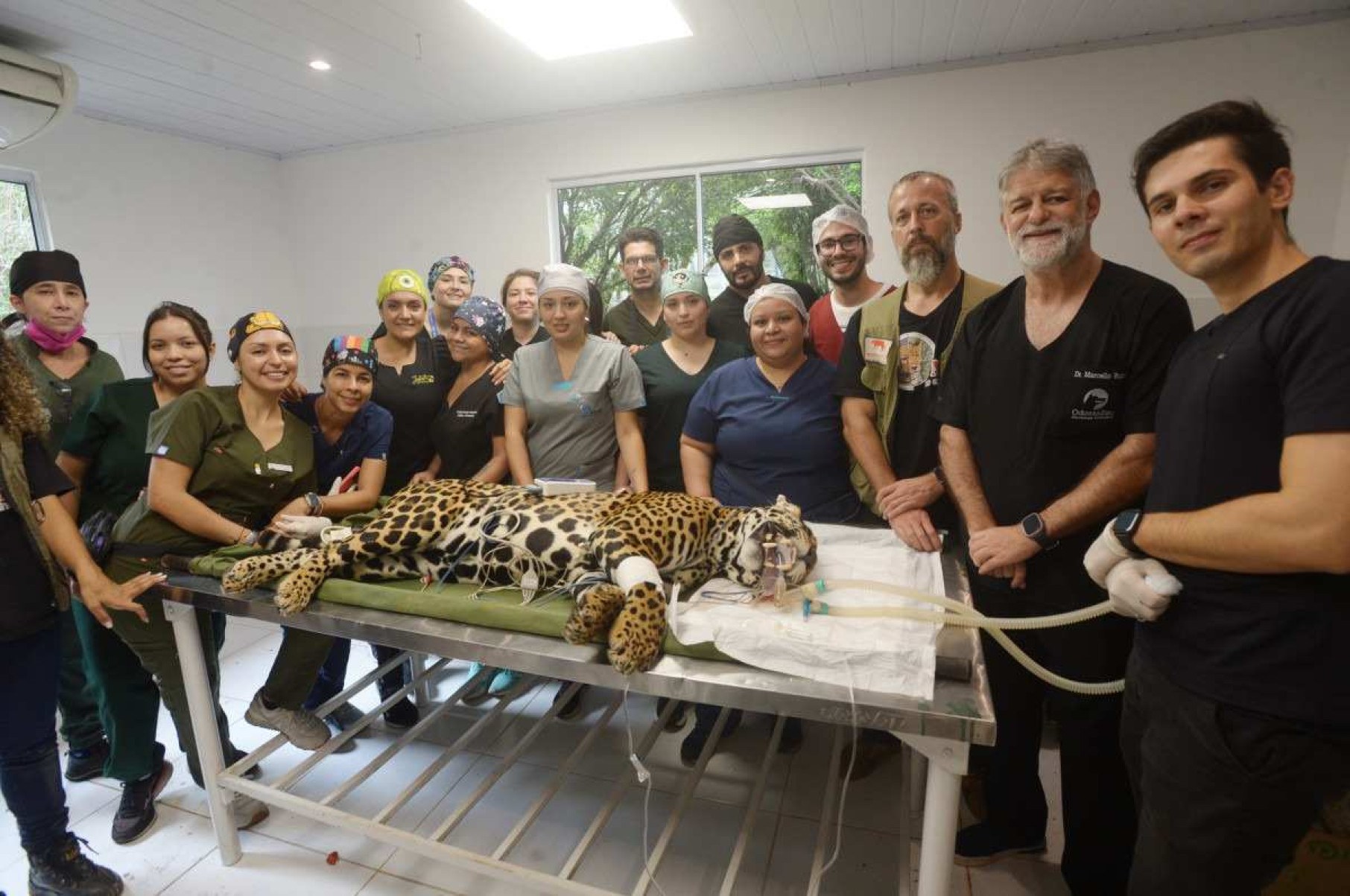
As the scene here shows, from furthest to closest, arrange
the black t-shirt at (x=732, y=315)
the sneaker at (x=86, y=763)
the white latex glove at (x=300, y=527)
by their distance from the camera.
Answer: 1. the black t-shirt at (x=732, y=315)
2. the sneaker at (x=86, y=763)
3. the white latex glove at (x=300, y=527)

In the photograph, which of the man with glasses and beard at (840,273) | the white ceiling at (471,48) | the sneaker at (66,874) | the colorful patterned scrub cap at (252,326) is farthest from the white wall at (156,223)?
the man with glasses and beard at (840,273)

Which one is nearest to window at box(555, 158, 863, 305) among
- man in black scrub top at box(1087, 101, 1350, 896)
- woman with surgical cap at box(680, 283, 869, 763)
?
woman with surgical cap at box(680, 283, 869, 763)

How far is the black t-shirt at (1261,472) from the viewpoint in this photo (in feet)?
3.61

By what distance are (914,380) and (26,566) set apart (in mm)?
2746

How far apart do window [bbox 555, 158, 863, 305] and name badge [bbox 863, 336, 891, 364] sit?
2.90 m

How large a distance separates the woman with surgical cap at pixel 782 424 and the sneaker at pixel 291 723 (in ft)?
5.17

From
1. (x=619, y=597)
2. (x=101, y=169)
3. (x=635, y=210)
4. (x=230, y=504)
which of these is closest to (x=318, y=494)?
(x=230, y=504)

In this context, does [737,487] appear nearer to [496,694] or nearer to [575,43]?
[496,694]

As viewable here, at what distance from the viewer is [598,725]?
8.00ft

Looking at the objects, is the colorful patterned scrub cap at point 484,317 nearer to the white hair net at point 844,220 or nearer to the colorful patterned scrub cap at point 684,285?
the colorful patterned scrub cap at point 684,285

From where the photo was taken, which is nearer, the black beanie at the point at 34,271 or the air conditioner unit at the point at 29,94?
the black beanie at the point at 34,271

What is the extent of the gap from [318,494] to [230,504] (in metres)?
0.27

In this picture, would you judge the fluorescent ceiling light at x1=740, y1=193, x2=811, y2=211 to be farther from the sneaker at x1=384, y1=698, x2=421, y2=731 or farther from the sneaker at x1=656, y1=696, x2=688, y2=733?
the sneaker at x1=384, y1=698, x2=421, y2=731

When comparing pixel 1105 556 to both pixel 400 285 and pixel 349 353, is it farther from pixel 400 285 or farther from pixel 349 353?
pixel 400 285
